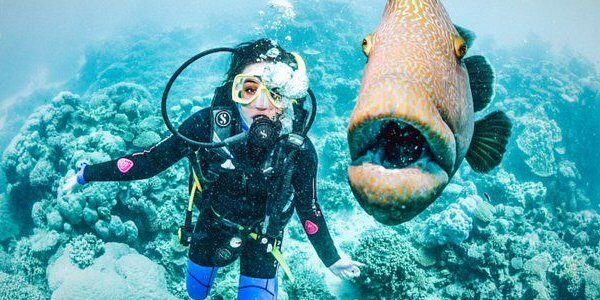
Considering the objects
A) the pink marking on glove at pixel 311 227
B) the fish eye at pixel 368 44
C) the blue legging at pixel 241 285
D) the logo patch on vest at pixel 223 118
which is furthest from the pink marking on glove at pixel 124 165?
the fish eye at pixel 368 44

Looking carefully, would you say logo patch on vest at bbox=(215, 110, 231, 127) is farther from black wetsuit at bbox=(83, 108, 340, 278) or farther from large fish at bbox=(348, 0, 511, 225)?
large fish at bbox=(348, 0, 511, 225)

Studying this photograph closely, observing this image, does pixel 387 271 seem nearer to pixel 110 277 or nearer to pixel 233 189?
pixel 233 189

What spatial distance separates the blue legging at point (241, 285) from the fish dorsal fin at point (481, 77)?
2.75m

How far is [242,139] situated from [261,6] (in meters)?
41.2

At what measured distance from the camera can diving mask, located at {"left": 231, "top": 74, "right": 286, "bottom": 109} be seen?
9.65ft

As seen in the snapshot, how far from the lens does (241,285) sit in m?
3.49

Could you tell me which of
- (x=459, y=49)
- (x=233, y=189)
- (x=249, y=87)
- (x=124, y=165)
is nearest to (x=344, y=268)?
(x=233, y=189)

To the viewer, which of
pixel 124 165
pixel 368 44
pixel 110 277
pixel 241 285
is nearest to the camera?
pixel 368 44

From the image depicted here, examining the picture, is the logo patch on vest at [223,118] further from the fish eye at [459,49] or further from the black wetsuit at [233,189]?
the fish eye at [459,49]

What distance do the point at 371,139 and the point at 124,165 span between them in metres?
2.99

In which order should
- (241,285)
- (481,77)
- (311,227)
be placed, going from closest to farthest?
(481,77) < (241,285) < (311,227)

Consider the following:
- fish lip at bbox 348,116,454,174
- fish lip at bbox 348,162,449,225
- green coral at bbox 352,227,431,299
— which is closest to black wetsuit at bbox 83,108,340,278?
fish lip at bbox 348,116,454,174

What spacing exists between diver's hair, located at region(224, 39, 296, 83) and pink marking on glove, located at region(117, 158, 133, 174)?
4.39 ft

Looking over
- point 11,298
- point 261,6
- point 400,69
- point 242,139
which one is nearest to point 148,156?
point 242,139
